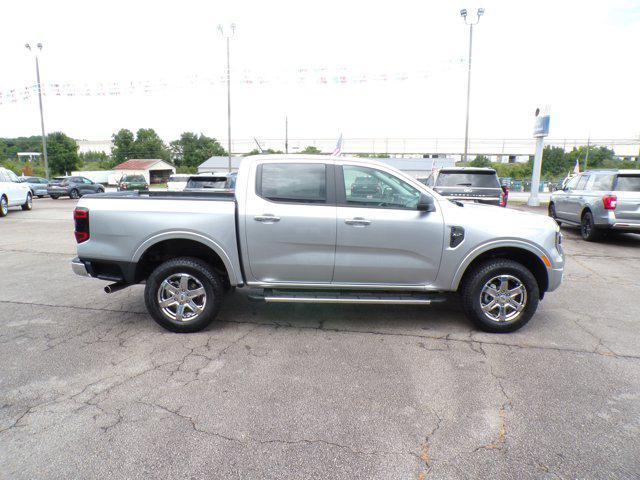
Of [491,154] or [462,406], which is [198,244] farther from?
[491,154]

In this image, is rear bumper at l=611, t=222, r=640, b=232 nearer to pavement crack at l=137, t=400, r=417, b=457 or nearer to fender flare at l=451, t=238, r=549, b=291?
fender flare at l=451, t=238, r=549, b=291

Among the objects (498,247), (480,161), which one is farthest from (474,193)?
(480,161)

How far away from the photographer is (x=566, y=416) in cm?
313

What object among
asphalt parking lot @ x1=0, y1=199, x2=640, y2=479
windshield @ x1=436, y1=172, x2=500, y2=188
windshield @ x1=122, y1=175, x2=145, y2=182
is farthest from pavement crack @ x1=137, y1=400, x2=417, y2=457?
windshield @ x1=122, y1=175, x2=145, y2=182

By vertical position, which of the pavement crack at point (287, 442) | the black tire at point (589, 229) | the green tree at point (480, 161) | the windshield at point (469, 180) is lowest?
the pavement crack at point (287, 442)

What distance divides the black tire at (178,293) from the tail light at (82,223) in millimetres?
841

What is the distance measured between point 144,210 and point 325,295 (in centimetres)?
215

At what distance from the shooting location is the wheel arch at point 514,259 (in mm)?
4586

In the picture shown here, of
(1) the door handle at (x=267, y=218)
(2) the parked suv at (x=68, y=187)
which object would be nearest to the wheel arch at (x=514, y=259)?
(1) the door handle at (x=267, y=218)

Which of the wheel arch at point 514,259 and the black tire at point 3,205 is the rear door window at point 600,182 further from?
the black tire at point 3,205

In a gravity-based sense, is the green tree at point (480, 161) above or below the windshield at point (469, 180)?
above

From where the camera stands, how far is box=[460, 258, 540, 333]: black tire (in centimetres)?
459

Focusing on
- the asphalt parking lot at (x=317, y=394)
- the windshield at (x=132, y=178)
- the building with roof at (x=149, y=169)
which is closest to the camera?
the asphalt parking lot at (x=317, y=394)

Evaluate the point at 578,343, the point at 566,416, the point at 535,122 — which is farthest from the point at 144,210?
the point at 535,122
